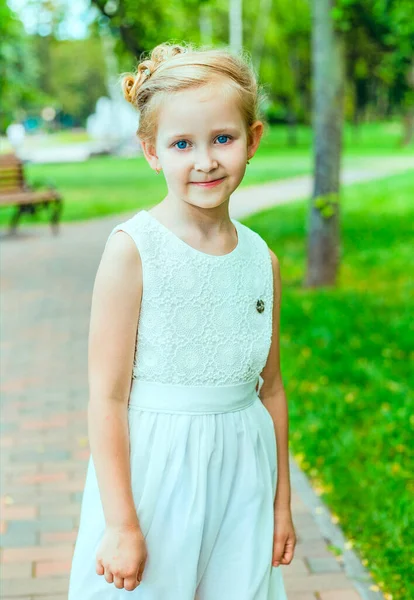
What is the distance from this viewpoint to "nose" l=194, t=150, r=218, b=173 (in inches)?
68.4

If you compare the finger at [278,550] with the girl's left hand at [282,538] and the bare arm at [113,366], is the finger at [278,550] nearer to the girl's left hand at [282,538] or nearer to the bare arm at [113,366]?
the girl's left hand at [282,538]

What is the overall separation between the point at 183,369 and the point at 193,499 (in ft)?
0.84

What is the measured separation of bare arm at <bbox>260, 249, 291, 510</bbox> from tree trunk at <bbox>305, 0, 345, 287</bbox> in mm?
6188

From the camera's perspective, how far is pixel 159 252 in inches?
70.4

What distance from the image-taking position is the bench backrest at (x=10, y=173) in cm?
1355

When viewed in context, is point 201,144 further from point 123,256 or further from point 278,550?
point 278,550

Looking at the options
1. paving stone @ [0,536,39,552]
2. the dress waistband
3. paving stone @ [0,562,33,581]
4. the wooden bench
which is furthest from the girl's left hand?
the wooden bench

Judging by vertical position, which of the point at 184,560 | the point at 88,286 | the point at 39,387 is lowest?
the point at 88,286

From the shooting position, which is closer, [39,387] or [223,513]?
[223,513]

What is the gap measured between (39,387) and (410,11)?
17.4ft

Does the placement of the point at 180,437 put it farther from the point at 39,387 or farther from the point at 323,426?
the point at 39,387

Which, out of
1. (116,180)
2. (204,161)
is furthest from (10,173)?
(204,161)

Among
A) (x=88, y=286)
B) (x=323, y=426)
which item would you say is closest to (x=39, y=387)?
(x=323, y=426)

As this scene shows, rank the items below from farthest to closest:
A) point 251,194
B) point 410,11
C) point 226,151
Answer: point 251,194 → point 410,11 → point 226,151
